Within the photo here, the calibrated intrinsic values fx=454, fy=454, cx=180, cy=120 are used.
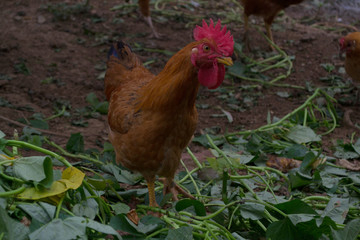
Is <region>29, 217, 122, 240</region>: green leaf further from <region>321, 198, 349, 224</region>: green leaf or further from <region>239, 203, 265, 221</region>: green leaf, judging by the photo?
<region>321, 198, 349, 224</region>: green leaf

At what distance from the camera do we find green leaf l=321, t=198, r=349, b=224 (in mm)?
2607

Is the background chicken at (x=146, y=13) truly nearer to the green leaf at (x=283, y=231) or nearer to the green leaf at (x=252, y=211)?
the green leaf at (x=252, y=211)

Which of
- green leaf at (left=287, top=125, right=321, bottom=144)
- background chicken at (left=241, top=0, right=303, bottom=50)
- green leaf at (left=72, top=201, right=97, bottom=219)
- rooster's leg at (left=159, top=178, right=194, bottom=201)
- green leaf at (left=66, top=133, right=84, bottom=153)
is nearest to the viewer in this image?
green leaf at (left=72, top=201, right=97, bottom=219)

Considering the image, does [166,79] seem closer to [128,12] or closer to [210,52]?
[210,52]

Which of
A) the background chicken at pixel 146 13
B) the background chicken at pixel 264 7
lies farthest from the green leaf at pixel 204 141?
the background chicken at pixel 146 13

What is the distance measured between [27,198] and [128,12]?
6250 millimetres

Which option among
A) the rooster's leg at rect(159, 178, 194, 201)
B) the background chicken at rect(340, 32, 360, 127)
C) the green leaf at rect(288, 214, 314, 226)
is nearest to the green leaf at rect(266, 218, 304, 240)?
the green leaf at rect(288, 214, 314, 226)

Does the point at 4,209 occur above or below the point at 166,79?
below

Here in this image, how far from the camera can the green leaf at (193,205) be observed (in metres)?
2.54

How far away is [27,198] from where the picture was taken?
1941 mm

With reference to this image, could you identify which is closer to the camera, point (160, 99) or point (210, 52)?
point (210, 52)

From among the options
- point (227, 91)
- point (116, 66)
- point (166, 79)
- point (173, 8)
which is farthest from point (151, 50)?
point (166, 79)

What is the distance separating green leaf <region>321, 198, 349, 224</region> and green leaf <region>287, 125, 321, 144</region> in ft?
4.74

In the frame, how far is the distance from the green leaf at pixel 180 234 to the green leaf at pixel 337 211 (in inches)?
35.1
